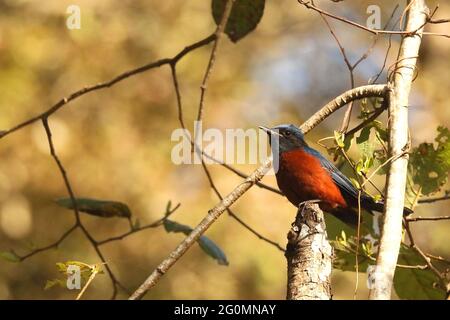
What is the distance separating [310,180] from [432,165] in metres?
0.82

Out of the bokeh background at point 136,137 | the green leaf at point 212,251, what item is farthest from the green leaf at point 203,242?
the bokeh background at point 136,137

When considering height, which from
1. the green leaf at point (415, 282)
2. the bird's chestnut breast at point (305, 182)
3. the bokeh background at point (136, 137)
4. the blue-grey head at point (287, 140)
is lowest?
the green leaf at point (415, 282)

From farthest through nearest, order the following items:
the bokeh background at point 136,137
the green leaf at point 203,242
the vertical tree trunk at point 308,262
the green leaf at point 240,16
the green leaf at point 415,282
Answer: the bokeh background at point 136,137, the green leaf at point 240,16, the green leaf at point 203,242, the green leaf at point 415,282, the vertical tree trunk at point 308,262

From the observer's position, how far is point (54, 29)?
31.6ft

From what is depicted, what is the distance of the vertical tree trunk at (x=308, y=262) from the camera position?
2291 mm

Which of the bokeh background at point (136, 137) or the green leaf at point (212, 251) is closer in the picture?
the green leaf at point (212, 251)

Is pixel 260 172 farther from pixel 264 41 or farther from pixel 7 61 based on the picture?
pixel 264 41

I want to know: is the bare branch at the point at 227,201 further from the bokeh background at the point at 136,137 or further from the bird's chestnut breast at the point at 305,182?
the bokeh background at the point at 136,137

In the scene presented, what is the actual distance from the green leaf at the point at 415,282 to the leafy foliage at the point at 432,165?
0.33 m

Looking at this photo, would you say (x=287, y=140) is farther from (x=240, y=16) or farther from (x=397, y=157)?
(x=397, y=157)
